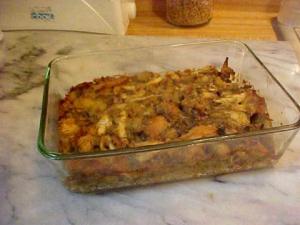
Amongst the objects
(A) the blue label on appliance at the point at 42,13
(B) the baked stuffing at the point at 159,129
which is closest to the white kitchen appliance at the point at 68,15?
(A) the blue label on appliance at the point at 42,13

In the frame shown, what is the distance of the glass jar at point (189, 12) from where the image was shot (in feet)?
2.86

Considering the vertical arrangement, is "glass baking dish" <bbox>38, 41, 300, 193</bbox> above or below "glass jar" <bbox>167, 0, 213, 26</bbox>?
below

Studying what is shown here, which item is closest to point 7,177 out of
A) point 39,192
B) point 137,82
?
point 39,192

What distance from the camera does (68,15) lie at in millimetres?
873

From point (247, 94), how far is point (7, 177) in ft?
1.44

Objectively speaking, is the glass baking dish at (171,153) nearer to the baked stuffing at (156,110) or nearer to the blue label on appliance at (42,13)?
the baked stuffing at (156,110)

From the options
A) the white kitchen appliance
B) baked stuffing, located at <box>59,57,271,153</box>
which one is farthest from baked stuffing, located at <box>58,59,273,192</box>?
the white kitchen appliance

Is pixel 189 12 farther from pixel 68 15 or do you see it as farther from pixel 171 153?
pixel 171 153

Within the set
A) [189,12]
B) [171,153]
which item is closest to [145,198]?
[171,153]

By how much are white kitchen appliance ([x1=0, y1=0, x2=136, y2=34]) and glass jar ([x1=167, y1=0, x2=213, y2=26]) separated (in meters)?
0.11

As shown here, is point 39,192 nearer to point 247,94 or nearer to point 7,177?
point 7,177

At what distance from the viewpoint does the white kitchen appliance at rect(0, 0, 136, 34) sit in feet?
2.76

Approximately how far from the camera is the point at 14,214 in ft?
1.65

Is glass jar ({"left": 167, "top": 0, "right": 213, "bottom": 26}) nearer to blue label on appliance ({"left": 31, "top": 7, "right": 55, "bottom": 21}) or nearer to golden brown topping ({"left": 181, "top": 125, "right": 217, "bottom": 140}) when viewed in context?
blue label on appliance ({"left": 31, "top": 7, "right": 55, "bottom": 21})
